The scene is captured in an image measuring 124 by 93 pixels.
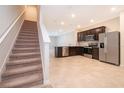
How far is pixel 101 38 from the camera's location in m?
6.48

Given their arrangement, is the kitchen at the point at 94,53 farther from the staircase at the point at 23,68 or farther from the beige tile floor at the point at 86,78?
the staircase at the point at 23,68

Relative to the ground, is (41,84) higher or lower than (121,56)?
lower

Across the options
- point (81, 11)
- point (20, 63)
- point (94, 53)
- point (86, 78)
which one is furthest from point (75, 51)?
point (20, 63)

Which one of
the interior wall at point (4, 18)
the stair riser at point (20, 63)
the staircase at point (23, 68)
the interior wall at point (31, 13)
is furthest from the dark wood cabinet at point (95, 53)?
the interior wall at point (4, 18)

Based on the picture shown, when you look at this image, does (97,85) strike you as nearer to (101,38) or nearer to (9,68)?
(9,68)

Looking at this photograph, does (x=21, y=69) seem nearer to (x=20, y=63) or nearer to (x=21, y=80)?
(x=20, y=63)

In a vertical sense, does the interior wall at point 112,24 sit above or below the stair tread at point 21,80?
above

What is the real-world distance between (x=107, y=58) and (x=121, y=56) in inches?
34.4

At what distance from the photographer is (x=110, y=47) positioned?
5734 millimetres

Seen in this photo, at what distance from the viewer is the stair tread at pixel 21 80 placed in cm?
240

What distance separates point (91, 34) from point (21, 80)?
699 centimetres

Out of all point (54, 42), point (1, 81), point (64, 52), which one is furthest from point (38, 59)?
point (54, 42)

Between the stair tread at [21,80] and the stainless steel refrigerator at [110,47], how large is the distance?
4180mm

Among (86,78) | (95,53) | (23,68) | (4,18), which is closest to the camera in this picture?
(4,18)
